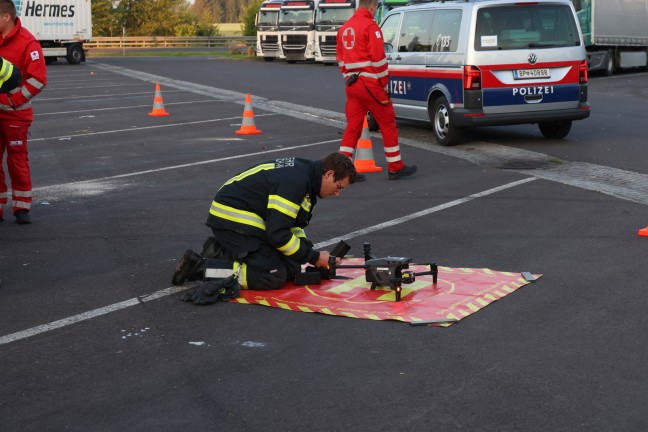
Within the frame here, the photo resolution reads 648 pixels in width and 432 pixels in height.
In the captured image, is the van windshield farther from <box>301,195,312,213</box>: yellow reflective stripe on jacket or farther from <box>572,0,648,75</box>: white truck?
<box>572,0,648,75</box>: white truck

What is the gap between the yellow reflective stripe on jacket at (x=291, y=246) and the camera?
658 centimetres

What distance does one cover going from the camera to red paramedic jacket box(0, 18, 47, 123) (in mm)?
9070

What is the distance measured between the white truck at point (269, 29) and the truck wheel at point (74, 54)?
860 centimetres

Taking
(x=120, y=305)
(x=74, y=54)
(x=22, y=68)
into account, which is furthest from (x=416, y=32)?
(x=74, y=54)

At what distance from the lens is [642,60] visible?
31.6 metres

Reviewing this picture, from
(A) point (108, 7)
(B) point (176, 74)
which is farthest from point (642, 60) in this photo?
(A) point (108, 7)

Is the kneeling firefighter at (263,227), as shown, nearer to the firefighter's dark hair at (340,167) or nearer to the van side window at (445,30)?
the firefighter's dark hair at (340,167)

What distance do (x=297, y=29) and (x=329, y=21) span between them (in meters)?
2.61

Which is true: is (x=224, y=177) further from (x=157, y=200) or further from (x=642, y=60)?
(x=642, y=60)

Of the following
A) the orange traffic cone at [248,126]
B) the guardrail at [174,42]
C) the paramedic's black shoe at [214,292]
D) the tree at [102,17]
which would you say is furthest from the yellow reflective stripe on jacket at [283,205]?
the tree at [102,17]

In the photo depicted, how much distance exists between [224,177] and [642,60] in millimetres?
23444

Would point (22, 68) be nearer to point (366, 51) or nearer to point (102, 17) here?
point (366, 51)

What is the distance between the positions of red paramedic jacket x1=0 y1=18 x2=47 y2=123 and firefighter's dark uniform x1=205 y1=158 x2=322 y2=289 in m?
3.16

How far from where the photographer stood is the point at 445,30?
13.8 meters
